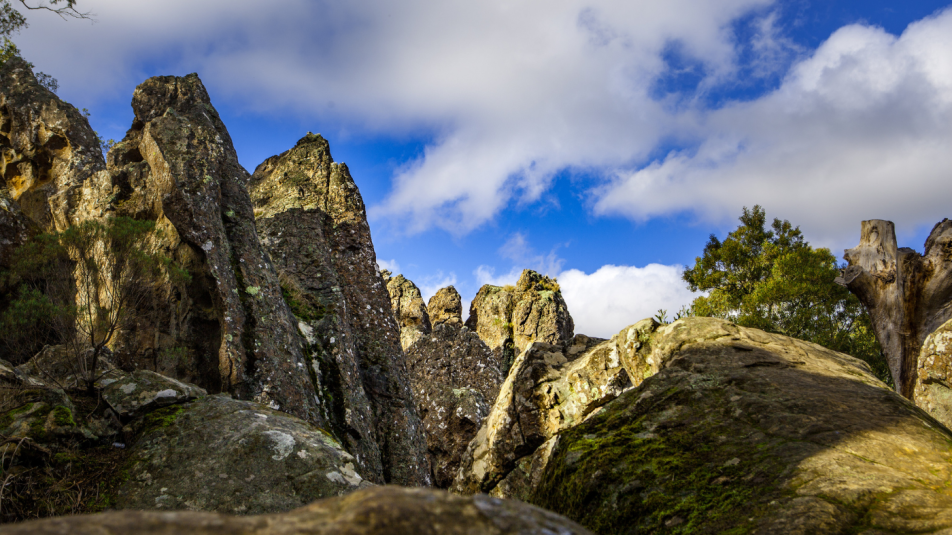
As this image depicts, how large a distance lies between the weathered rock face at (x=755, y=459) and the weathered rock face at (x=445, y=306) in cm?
4702

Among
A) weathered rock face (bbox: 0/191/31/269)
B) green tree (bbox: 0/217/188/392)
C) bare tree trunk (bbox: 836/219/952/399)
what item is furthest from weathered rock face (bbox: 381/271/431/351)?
green tree (bbox: 0/217/188/392)

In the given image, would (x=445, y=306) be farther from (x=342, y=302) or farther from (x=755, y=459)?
(x=755, y=459)

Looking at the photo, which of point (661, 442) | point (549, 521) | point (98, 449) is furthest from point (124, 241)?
point (549, 521)

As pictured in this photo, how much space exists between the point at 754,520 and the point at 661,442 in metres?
1.23

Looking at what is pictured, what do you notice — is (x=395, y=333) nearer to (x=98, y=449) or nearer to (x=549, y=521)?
(x=98, y=449)

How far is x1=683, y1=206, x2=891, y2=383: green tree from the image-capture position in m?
29.3

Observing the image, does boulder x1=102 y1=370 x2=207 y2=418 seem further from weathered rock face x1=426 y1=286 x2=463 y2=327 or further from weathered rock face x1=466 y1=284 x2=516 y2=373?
weathered rock face x1=426 y1=286 x2=463 y2=327

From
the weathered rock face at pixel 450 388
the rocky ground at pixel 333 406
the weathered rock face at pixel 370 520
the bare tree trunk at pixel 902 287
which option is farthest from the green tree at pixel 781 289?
the weathered rock face at pixel 370 520

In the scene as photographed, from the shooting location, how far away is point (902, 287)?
1566 cm

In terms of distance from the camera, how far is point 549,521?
2025mm

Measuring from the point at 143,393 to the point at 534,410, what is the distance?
6.02 metres

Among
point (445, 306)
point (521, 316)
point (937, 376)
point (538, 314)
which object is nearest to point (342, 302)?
point (937, 376)

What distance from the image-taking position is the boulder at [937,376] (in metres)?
11.6

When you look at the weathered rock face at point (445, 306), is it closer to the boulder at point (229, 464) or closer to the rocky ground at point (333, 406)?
the rocky ground at point (333, 406)
